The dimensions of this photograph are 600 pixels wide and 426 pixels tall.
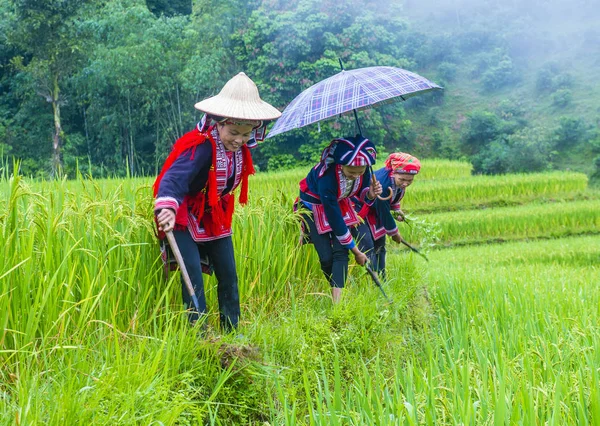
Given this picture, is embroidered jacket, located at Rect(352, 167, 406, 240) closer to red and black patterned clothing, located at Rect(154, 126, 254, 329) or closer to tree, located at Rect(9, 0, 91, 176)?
red and black patterned clothing, located at Rect(154, 126, 254, 329)

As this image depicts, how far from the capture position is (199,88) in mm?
19219

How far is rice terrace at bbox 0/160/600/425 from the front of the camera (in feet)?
6.59

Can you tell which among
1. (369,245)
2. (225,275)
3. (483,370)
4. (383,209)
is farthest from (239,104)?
(383,209)

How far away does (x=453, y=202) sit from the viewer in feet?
41.2

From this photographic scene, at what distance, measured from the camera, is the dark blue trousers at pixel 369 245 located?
4.27m

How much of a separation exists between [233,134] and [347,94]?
1041mm

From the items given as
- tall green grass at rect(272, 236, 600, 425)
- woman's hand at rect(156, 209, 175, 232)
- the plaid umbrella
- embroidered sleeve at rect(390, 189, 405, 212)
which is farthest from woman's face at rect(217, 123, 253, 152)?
embroidered sleeve at rect(390, 189, 405, 212)

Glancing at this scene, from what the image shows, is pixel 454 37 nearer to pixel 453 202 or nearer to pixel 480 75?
pixel 480 75

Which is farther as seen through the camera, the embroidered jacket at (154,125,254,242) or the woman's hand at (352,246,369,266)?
the woman's hand at (352,246,369,266)

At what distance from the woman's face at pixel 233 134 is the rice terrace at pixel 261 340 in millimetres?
510

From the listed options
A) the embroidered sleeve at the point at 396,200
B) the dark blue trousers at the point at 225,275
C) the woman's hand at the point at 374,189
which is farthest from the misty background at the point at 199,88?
the dark blue trousers at the point at 225,275

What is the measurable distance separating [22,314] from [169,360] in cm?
54

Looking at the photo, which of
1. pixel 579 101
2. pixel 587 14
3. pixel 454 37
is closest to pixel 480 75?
pixel 454 37

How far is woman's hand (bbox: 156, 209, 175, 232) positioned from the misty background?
1471 centimetres
